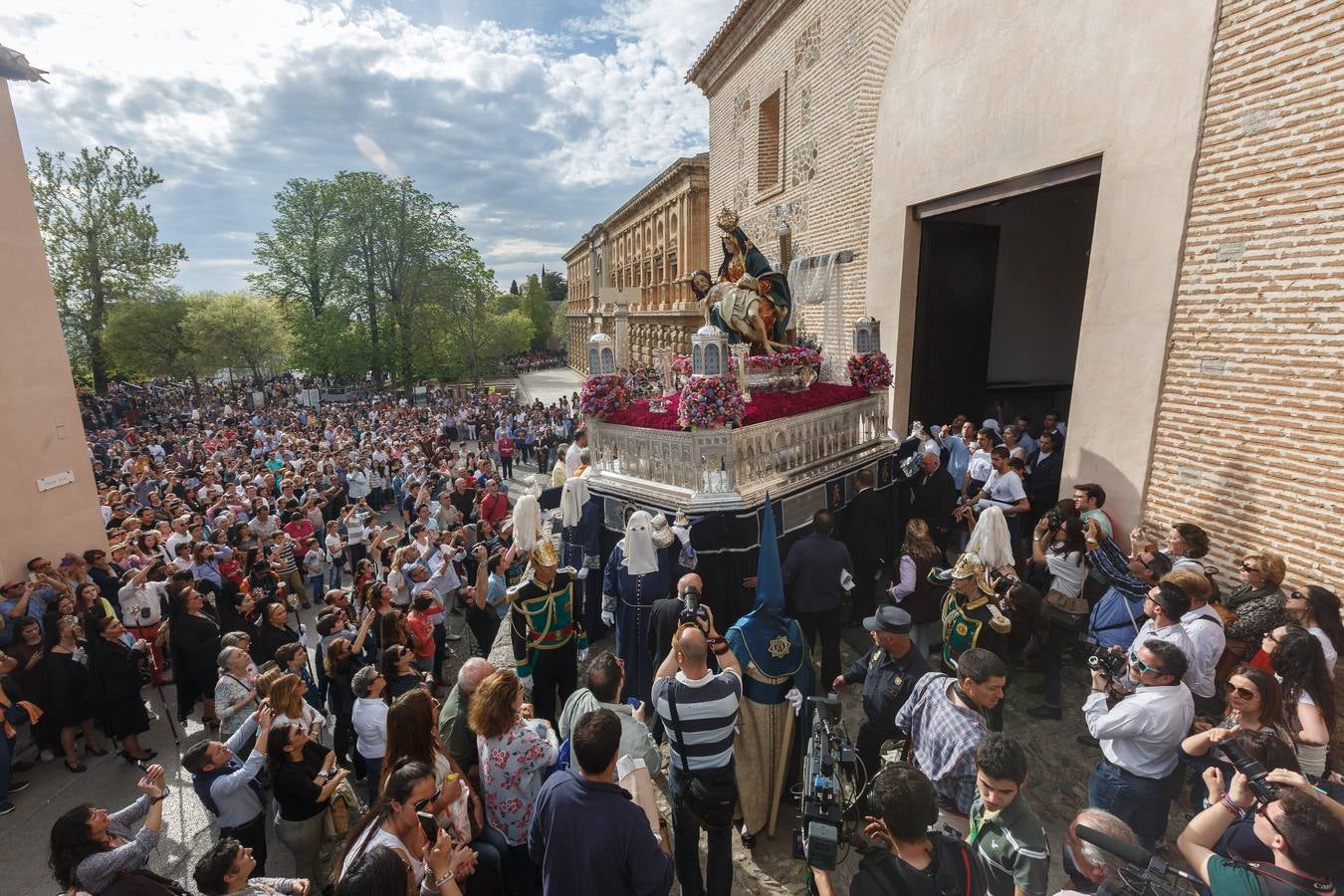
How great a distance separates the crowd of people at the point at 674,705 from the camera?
2.59m

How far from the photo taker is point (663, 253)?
34.7m

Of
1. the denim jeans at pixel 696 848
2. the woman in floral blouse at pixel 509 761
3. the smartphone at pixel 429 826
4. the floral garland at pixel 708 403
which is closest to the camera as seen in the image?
the smartphone at pixel 429 826

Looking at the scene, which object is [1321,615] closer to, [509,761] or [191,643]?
[509,761]

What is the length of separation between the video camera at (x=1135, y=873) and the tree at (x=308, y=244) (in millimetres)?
37653

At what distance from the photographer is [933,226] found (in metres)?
11.1

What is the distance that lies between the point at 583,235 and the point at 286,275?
3000cm

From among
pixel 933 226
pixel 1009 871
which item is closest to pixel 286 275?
pixel 933 226

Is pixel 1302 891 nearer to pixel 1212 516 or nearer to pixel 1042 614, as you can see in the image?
pixel 1042 614

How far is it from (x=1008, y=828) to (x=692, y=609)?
6.70 feet

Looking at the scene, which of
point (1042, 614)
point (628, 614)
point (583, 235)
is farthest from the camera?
point (583, 235)

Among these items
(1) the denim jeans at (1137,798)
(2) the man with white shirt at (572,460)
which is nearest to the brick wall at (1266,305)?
(1) the denim jeans at (1137,798)

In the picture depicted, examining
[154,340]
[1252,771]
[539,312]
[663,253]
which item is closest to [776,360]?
[1252,771]

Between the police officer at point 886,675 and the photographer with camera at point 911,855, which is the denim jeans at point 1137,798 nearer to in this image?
the police officer at point 886,675

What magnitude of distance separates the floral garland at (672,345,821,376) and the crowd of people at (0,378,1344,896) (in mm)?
2635
